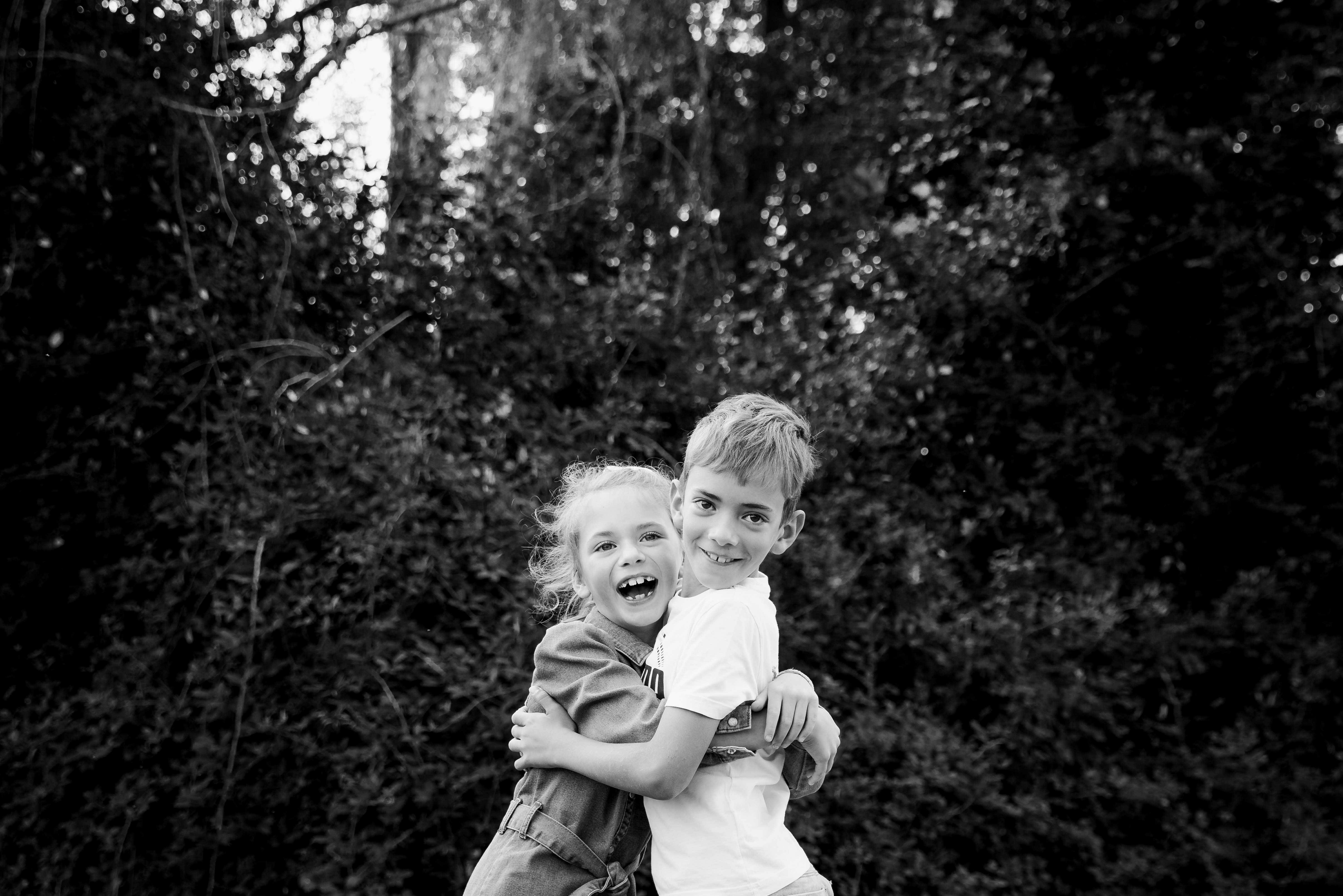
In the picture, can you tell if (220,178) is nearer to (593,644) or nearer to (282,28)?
(282,28)

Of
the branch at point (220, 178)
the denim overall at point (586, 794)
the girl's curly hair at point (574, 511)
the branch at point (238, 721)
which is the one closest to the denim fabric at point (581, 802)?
the denim overall at point (586, 794)

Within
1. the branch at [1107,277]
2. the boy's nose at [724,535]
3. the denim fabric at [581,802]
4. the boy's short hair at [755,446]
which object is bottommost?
the denim fabric at [581,802]

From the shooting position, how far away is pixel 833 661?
3.86 meters

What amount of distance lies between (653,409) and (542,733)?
233 centimetres

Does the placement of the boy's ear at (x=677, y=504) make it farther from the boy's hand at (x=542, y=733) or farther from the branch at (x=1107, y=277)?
the branch at (x=1107, y=277)

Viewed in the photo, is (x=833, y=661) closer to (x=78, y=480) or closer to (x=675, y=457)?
(x=675, y=457)

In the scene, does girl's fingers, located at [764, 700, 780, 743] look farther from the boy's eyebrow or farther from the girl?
the boy's eyebrow

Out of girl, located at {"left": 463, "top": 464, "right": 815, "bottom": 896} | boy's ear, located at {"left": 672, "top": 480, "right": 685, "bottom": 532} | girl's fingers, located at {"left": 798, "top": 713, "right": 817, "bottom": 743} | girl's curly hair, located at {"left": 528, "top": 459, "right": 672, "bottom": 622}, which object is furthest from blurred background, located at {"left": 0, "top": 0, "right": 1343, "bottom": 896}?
girl's fingers, located at {"left": 798, "top": 713, "right": 817, "bottom": 743}

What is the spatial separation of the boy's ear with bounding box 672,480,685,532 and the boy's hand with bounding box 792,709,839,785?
1.13ft

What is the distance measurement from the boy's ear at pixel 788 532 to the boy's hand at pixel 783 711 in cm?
24

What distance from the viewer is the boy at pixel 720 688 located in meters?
1.73

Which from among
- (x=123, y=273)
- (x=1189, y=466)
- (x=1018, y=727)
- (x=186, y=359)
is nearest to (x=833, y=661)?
(x=1018, y=727)

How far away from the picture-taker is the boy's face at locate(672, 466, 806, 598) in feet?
6.05

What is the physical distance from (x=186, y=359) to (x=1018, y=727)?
3.15m
